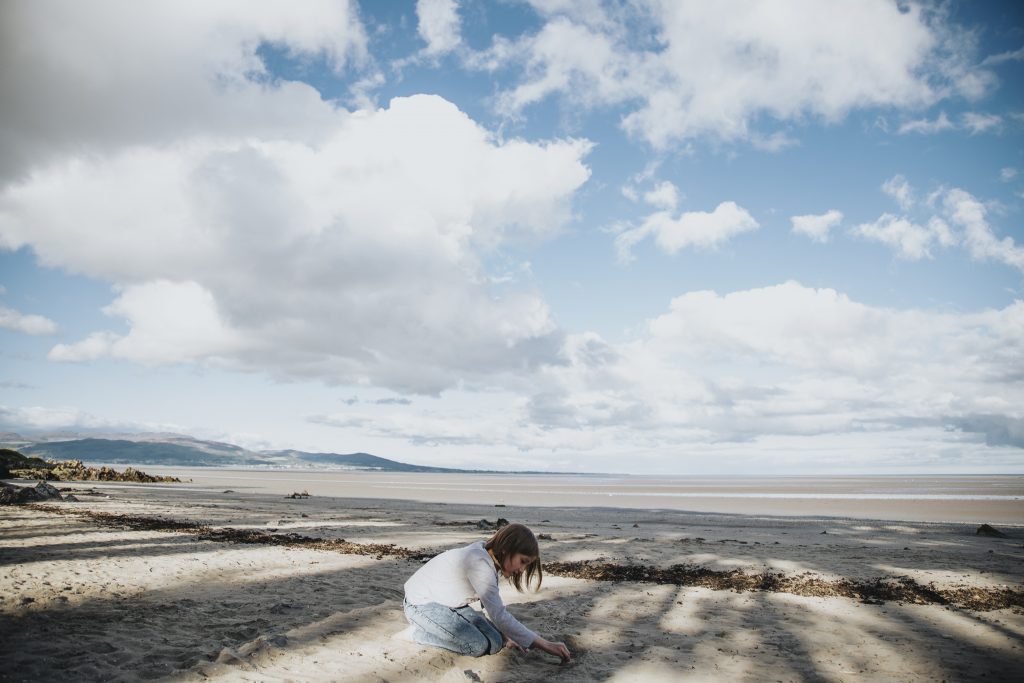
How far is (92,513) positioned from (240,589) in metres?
11.4

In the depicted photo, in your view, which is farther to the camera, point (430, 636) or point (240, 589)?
point (240, 589)

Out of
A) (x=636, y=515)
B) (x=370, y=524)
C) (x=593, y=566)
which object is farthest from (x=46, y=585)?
(x=636, y=515)

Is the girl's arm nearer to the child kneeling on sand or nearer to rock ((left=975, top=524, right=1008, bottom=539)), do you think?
the child kneeling on sand

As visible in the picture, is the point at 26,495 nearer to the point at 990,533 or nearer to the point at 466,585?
the point at 466,585

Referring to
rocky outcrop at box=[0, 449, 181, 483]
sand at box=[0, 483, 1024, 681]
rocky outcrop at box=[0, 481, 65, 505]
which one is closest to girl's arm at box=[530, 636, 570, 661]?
sand at box=[0, 483, 1024, 681]

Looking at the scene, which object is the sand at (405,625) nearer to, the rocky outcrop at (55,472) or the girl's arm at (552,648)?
the girl's arm at (552,648)

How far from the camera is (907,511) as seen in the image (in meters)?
26.2

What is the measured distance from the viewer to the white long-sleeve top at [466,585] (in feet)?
15.8

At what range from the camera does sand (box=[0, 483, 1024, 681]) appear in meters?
5.03

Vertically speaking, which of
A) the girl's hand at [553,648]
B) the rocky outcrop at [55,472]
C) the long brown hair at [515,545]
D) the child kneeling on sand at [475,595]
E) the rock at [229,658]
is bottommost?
the rocky outcrop at [55,472]

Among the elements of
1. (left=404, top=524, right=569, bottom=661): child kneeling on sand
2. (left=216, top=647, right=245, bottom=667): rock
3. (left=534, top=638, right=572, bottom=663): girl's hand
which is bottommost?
(left=216, top=647, right=245, bottom=667): rock

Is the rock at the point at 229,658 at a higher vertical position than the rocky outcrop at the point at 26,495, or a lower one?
higher

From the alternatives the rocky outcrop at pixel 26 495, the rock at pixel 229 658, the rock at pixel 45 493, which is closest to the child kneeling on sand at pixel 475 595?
the rock at pixel 229 658

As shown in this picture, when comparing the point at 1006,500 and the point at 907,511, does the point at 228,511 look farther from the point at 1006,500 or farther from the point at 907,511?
the point at 1006,500
